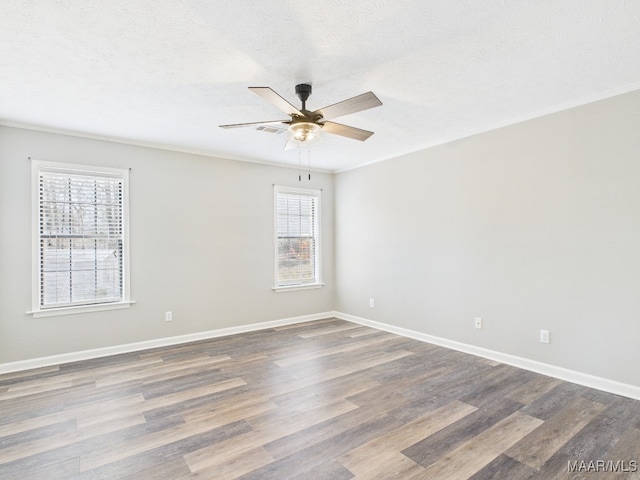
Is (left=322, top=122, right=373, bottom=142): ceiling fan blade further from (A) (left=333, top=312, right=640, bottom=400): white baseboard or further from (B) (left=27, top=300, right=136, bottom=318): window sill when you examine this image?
(B) (left=27, top=300, right=136, bottom=318): window sill

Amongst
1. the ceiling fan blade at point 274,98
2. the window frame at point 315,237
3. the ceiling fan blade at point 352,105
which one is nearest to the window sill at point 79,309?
the window frame at point 315,237

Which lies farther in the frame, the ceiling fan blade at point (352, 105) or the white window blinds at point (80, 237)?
the white window blinds at point (80, 237)

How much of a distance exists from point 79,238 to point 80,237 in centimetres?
2

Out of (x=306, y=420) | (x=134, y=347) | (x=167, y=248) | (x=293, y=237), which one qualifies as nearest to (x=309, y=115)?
(x=306, y=420)

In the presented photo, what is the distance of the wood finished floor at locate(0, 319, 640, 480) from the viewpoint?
2092 mm

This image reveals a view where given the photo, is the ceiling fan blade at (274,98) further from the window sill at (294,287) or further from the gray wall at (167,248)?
the window sill at (294,287)

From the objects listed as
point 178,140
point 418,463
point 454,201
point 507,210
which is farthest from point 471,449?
point 178,140

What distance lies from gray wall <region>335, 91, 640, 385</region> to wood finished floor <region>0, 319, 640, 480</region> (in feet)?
1.52

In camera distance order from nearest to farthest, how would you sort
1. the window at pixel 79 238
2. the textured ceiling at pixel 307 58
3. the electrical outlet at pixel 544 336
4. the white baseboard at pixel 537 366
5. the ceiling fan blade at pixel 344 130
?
1. the textured ceiling at pixel 307 58
2. the ceiling fan blade at pixel 344 130
3. the white baseboard at pixel 537 366
4. the electrical outlet at pixel 544 336
5. the window at pixel 79 238

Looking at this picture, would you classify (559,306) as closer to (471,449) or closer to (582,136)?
(582,136)

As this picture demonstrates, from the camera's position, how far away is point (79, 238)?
4.05 m

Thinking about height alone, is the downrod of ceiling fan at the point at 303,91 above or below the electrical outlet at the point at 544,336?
above

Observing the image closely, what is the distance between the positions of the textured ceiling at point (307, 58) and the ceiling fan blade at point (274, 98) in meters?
0.30

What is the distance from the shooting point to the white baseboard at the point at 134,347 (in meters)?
3.73
